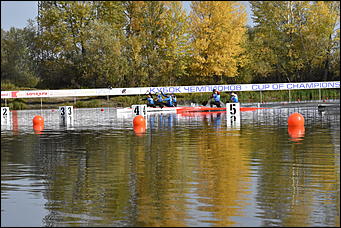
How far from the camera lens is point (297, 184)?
402 inches

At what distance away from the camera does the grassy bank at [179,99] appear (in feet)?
163

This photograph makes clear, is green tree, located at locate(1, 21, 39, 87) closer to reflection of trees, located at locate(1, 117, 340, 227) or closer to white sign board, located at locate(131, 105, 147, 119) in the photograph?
white sign board, located at locate(131, 105, 147, 119)

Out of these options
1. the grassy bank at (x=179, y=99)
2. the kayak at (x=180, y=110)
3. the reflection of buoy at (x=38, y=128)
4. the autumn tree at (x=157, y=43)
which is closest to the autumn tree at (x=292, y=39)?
the grassy bank at (x=179, y=99)

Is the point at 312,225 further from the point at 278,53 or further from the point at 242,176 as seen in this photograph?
the point at 278,53

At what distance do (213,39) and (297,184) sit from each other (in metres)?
48.9

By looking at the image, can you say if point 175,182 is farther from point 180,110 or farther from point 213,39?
point 213,39

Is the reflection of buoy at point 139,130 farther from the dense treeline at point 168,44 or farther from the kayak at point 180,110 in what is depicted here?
the dense treeline at point 168,44

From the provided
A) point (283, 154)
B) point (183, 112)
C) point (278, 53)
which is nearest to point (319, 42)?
point (278, 53)

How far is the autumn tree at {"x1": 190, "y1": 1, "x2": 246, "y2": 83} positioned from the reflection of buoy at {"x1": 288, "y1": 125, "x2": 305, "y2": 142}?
119 feet

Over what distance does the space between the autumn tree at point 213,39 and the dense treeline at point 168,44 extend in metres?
0.10

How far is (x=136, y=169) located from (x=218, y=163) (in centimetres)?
189

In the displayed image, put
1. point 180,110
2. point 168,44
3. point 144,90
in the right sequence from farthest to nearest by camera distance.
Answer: point 168,44
point 144,90
point 180,110

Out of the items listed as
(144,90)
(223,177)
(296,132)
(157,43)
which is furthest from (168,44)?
(223,177)

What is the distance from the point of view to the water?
822cm
